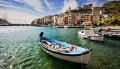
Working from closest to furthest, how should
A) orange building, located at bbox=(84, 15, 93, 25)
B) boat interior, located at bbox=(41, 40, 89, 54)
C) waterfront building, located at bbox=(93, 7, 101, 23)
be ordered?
boat interior, located at bbox=(41, 40, 89, 54)
waterfront building, located at bbox=(93, 7, 101, 23)
orange building, located at bbox=(84, 15, 93, 25)

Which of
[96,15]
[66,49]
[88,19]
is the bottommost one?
[66,49]

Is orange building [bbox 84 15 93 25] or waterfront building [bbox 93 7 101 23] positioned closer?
waterfront building [bbox 93 7 101 23]

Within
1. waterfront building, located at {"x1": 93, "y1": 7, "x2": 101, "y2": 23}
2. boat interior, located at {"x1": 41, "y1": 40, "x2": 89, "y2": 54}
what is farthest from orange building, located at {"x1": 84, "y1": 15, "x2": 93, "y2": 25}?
boat interior, located at {"x1": 41, "y1": 40, "x2": 89, "y2": 54}

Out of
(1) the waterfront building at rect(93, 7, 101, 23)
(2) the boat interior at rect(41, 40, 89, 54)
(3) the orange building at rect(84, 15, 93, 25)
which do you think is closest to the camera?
(2) the boat interior at rect(41, 40, 89, 54)

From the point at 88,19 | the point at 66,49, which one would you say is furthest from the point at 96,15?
the point at 66,49

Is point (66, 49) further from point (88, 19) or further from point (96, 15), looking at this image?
point (96, 15)

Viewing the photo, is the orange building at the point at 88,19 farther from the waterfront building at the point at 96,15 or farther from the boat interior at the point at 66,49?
the boat interior at the point at 66,49

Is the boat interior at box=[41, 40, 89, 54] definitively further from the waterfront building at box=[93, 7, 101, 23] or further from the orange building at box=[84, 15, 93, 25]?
the waterfront building at box=[93, 7, 101, 23]

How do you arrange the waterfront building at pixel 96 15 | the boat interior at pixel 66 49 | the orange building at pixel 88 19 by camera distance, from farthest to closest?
the orange building at pixel 88 19
the waterfront building at pixel 96 15
the boat interior at pixel 66 49

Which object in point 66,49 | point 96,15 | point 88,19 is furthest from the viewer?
point 96,15

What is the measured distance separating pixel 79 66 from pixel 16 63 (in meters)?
6.83

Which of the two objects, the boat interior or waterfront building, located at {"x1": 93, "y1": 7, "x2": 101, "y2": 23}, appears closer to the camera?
the boat interior

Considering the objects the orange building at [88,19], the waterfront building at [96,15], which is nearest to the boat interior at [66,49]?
the orange building at [88,19]

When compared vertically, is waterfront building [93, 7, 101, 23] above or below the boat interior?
above
